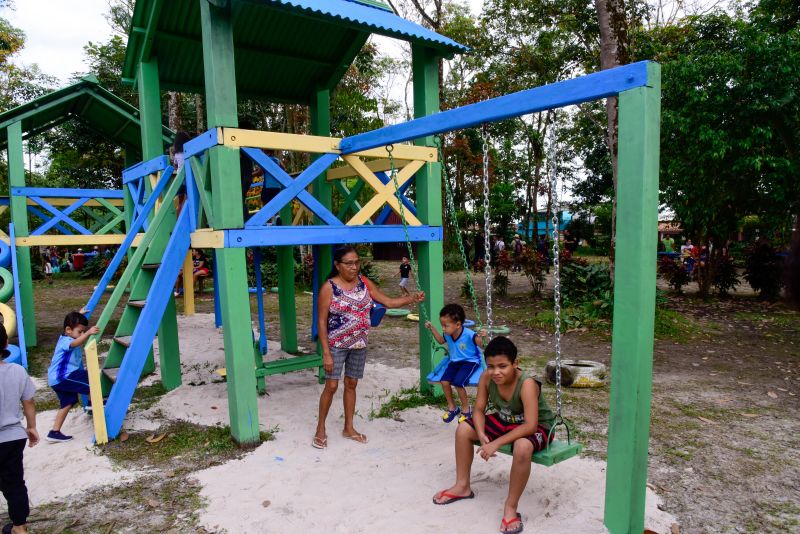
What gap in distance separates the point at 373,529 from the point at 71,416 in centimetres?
390

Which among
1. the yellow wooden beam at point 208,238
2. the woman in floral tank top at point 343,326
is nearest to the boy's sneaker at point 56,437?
the yellow wooden beam at point 208,238

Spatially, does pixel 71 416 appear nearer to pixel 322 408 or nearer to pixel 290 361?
pixel 290 361

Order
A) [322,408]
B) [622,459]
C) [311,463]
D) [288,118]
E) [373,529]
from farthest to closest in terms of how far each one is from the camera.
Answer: [288,118], [322,408], [311,463], [373,529], [622,459]

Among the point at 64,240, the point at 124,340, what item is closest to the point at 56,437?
the point at 124,340

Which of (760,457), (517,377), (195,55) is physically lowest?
(760,457)

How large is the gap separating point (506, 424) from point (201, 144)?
3514 mm

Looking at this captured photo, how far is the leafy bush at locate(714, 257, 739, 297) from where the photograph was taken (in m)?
13.9

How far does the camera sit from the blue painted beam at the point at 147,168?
6.26 metres

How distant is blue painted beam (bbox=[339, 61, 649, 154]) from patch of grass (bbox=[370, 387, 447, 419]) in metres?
2.69

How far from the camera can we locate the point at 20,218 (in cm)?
957

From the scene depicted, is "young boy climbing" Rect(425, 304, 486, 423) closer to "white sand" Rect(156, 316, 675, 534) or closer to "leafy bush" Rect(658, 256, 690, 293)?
"white sand" Rect(156, 316, 675, 534)

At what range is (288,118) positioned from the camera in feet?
62.2

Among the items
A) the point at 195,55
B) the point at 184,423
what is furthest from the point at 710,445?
the point at 195,55

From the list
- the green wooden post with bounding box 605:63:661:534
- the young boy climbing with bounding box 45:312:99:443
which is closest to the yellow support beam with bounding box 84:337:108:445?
the young boy climbing with bounding box 45:312:99:443
